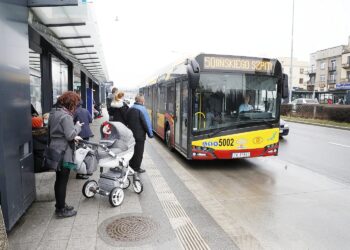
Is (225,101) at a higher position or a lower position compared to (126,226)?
higher

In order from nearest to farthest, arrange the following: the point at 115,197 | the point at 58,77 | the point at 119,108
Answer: the point at 115,197 < the point at 119,108 < the point at 58,77

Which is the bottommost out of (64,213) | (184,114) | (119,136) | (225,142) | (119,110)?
(64,213)

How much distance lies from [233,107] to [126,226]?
4.46m

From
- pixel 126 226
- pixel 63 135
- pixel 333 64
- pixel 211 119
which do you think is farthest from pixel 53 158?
pixel 333 64

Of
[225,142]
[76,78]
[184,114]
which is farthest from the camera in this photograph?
[76,78]

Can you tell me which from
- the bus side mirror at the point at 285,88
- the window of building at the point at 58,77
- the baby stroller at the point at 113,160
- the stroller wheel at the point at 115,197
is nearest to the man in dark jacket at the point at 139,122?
the baby stroller at the point at 113,160

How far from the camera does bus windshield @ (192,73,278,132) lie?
7.65 meters

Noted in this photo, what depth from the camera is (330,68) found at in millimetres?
63656

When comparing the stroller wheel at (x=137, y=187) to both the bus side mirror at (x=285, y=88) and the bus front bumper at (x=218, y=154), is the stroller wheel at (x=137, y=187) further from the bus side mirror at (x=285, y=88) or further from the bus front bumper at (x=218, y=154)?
the bus side mirror at (x=285, y=88)

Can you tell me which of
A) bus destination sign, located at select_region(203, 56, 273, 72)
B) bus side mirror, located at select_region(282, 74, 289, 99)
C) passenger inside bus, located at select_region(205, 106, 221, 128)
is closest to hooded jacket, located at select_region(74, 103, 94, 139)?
passenger inside bus, located at select_region(205, 106, 221, 128)

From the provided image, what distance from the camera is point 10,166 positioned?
3865 millimetres

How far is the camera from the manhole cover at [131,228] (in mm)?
4004

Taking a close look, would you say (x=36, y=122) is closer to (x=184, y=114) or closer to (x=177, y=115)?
(x=184, y=114)

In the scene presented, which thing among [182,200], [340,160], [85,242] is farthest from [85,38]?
[340,160]
